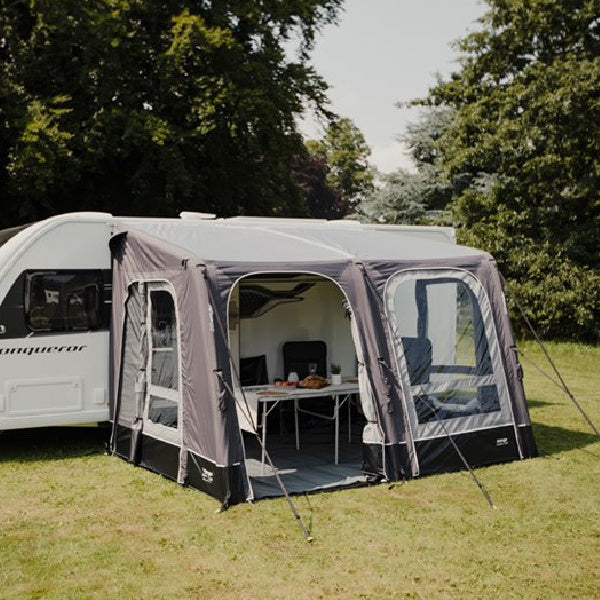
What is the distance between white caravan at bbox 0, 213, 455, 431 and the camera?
8031 millimetres

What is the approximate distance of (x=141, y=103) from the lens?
1722cm

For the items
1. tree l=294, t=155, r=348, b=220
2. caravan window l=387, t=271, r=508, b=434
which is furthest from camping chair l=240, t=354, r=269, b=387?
tree l=294, t=155, r=348, b=220

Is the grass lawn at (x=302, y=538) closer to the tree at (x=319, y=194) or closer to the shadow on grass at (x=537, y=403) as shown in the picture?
the shadow on grass at (x=537, y=403)

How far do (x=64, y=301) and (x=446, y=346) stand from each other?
3625 mm

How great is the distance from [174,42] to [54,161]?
10.7ft

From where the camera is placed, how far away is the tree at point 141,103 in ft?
52.6

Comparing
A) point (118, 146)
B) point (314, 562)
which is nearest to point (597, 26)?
point (118, 146)

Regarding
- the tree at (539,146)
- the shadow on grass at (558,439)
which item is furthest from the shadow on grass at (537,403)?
the tree at (539,146)

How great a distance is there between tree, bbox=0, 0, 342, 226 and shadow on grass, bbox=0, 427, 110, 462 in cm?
699

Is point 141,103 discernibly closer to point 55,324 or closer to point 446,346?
point 55,324

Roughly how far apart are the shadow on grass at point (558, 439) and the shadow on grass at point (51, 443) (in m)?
4.41

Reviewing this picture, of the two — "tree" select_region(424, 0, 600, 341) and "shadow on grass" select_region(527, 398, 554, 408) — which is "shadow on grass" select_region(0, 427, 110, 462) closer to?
"shadow on grass" select_region(527, 398, 554, 408)

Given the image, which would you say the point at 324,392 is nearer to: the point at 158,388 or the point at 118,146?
the point at 158,388

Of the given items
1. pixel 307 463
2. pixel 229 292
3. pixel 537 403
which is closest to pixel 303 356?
pixel 307 463
